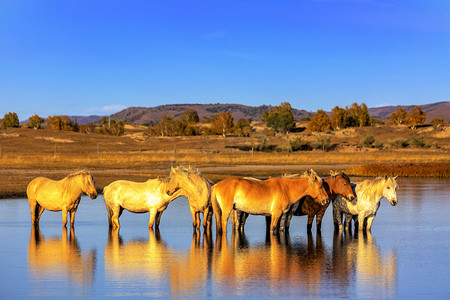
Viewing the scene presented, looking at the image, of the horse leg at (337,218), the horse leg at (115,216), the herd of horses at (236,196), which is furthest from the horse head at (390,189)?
the horse leg at (115,216)

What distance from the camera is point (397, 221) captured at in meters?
15.4

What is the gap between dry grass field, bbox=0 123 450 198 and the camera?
33938mm

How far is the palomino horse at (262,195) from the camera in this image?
1227 cm

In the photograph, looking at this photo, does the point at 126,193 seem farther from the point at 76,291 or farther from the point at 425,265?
the point at 425,265

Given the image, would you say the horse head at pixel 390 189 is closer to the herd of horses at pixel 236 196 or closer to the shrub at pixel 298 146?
the herd of horses at pixel 236 196

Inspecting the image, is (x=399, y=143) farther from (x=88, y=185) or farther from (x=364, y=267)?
(x=364, y=267)

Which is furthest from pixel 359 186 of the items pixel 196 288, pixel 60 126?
pixel 60 126

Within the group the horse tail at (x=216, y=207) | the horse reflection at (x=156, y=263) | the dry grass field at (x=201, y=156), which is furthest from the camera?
the dry grass field at (x=201, y=156)

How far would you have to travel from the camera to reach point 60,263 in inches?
396

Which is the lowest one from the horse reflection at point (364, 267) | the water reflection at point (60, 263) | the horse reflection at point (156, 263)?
the horse reflection at point (364, 267)

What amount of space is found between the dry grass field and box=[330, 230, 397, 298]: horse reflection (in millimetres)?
13652

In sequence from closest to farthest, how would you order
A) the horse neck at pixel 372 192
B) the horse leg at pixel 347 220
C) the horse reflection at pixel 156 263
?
the horse reflection at pixel 156 263, the horse neck at pixel 372 192, the horse leg at pixel 347 220

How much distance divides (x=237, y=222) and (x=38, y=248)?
175 inches

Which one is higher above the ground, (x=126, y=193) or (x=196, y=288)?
(x=126, y=193)
